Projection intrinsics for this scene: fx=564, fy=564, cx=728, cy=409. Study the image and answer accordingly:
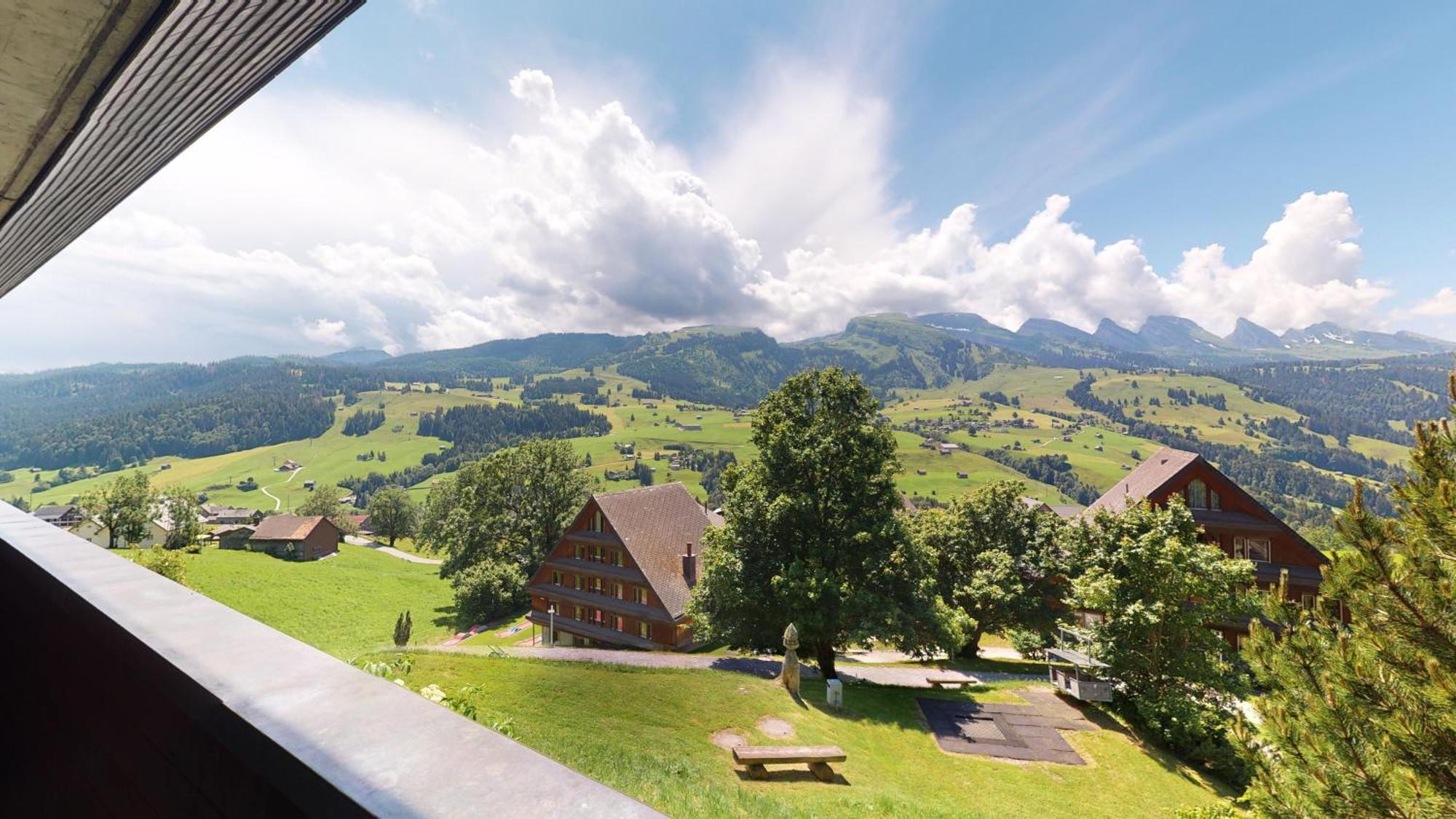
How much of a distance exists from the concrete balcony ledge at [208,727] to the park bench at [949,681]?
2563 centimetres

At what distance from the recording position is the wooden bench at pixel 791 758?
12688 mm

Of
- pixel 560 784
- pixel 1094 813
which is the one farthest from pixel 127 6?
pixel 1094 813

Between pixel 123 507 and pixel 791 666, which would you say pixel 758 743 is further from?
pixel 123 507

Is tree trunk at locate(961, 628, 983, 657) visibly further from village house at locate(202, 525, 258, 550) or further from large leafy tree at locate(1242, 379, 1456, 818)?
village house at locate(202, 525, 258, 550)

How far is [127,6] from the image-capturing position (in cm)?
214

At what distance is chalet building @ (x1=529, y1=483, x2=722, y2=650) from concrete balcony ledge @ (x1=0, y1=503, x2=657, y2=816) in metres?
30.8

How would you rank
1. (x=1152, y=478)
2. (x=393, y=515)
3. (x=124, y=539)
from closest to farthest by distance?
1. (x=1152, y=478)
2. (x=124, y=539)
3. (x=393, y=515)

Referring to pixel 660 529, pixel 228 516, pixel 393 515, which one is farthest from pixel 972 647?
pixel 228 516

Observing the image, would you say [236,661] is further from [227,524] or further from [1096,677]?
[227,524]

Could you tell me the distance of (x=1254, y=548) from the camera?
3039cm

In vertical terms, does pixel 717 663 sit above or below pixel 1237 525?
below

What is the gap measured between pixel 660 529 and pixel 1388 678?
34.0 meters

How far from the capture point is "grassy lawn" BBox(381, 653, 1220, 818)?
11.6 metres

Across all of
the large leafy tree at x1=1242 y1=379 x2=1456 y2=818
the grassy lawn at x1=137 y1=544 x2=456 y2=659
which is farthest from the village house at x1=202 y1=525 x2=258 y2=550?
the large leafy tree at x1=1242 y1=379 x2=1456 y2=818
